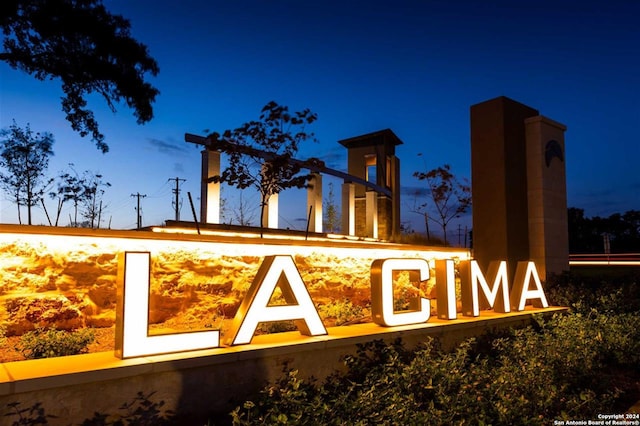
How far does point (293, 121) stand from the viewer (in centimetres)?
1338

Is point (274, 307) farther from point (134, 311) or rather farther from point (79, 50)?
point (79, 50)

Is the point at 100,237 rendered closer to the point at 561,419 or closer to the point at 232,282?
the point at 232,282

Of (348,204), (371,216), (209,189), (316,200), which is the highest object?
(348,204)

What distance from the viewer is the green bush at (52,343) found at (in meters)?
5.17

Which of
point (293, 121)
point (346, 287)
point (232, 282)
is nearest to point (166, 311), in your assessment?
point (232, 282)

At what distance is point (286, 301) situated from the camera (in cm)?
599

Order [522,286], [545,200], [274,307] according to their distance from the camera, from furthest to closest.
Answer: [545,200] < [522,286] < [274,307]

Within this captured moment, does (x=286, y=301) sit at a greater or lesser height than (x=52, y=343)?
greater

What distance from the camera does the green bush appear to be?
17.0 feet

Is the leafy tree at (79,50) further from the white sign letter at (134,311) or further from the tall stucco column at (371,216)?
the tall stucco column at (371,216)

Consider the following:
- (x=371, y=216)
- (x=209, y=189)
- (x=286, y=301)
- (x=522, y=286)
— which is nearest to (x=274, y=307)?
(x=286, y=301)

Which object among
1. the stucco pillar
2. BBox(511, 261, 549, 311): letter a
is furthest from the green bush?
the stucco pillar

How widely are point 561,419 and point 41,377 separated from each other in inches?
192

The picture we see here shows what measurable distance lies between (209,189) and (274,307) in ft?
31.2
